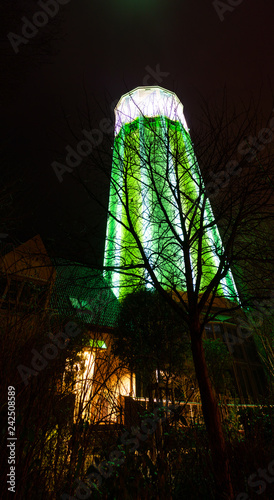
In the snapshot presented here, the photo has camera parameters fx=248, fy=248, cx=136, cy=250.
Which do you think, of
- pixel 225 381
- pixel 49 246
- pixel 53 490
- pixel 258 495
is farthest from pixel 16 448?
pixel 225 381

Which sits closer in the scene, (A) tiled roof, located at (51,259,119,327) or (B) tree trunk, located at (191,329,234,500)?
(B) tree trunk, located at (191,329,234,500)

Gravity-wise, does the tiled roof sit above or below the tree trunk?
above

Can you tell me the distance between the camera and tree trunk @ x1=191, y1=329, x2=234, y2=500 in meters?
2.36

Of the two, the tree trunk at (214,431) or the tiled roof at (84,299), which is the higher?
the tiled roof at (84,299)

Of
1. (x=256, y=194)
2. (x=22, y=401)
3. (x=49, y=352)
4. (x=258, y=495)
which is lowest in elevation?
(x=258, y=495)

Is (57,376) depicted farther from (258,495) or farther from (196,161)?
(196,161)

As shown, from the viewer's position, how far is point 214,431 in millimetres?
2664

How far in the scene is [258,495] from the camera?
2186 millimetres

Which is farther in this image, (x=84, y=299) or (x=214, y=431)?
(x=84, y=299)

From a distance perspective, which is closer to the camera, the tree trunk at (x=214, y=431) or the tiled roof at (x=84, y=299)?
the tree trunk at (x=214, y=431)

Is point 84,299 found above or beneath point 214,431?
above

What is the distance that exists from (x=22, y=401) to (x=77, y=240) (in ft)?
7.92

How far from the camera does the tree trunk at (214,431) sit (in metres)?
2.36

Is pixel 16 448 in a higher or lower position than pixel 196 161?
lower
